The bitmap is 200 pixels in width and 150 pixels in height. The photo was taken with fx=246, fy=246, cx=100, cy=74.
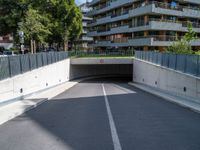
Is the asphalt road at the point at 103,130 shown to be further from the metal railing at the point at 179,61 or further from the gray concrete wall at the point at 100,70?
the gray concrete wall at the point at 100,70

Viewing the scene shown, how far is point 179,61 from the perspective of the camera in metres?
17.6

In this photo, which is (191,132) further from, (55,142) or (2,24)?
(2,24)

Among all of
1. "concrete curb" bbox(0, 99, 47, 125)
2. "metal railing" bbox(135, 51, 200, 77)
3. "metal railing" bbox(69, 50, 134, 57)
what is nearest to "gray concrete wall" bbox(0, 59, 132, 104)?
"concrete curb" bbox(0, 99, 47, 125)

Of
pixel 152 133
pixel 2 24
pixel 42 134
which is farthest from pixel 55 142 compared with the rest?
pixel 2 24

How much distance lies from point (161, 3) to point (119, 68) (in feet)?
48.1

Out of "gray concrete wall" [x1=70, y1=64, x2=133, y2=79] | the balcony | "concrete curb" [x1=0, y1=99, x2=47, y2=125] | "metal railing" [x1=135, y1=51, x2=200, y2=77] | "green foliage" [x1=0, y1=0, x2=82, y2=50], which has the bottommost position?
"gray concrete wall" [x1=70, y1=64, x2=133, y2=79]

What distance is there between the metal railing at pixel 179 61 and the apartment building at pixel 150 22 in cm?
2001

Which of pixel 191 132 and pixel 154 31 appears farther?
pixel 154 31

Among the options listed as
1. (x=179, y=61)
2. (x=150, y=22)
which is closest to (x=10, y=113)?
(x=179, y=61)

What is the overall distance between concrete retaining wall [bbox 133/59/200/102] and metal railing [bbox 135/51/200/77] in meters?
0.37

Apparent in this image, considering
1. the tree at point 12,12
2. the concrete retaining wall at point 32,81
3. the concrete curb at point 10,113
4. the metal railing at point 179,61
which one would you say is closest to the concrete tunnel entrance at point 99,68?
the concrete retaining wall at point 32,81

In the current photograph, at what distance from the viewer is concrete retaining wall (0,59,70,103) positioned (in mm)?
13898

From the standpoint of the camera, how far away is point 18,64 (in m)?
16.5

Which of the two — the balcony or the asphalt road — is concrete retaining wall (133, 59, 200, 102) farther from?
the balcony
